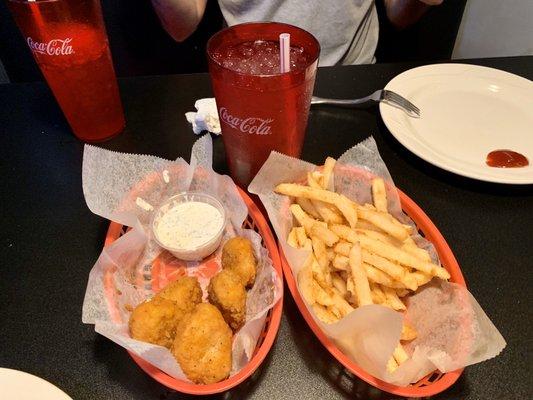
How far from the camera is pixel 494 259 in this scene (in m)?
0.97

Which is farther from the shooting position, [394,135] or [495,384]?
[394,135]

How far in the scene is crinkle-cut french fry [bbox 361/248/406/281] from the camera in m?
0.78

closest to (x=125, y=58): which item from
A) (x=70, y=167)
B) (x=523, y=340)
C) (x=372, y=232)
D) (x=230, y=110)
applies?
(x=70, y=167)

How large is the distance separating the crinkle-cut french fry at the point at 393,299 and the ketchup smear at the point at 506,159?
554 millimetres

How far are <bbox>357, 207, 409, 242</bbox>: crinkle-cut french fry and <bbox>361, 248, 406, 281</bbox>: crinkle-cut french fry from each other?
59 millimetres

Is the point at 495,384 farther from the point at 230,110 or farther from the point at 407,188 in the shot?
the point at 230,110

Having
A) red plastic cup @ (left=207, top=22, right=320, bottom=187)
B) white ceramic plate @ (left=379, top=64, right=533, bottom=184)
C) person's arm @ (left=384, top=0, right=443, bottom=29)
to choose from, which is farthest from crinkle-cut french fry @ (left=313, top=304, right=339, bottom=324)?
person's arm @ (left=384, top=0, right=443, bottom=29)

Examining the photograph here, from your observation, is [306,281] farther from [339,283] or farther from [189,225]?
[189,225]

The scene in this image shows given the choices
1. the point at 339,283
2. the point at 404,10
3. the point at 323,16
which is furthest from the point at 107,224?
the point at 404,10

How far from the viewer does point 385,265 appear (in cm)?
79

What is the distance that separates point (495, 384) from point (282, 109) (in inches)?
25.8

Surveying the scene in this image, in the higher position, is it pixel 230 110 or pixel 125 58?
pixel 230 110

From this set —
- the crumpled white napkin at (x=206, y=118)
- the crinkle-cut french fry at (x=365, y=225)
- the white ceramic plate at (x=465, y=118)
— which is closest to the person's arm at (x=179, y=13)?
the crumpled white napkin at (x=206, y=118)

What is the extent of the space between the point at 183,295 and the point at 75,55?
26.0 inches
